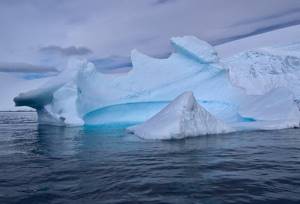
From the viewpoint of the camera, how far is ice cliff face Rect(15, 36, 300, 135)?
1967cm

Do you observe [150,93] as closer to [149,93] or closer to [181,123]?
[149,93]

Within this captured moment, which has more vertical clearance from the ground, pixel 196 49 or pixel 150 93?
pixel 196 49

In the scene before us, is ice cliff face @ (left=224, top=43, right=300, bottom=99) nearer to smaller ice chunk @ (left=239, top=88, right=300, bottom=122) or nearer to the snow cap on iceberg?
smaller ice chunk @ (left=239, top=88, right=300, bottom=122)

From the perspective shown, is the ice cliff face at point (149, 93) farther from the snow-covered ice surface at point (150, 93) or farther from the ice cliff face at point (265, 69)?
the ice cliff face at point (265, 69)

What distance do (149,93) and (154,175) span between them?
14.8m

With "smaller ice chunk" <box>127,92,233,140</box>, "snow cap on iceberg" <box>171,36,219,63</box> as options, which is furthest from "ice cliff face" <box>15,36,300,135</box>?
"smaller ice chunk" <box>127,92,233,140</box>

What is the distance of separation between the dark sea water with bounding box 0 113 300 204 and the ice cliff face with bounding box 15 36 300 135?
10.4 metres

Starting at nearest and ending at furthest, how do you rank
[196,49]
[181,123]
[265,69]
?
[181,123] < [196,49] < [265,69]

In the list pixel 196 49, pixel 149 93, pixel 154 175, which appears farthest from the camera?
pixel 196 49

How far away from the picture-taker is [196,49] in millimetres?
21062

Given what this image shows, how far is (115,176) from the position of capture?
19.7ft

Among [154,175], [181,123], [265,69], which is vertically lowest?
[154,175]

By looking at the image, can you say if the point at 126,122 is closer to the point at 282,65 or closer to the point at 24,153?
the point at 24,153

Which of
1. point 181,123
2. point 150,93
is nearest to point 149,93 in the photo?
point 150,93
